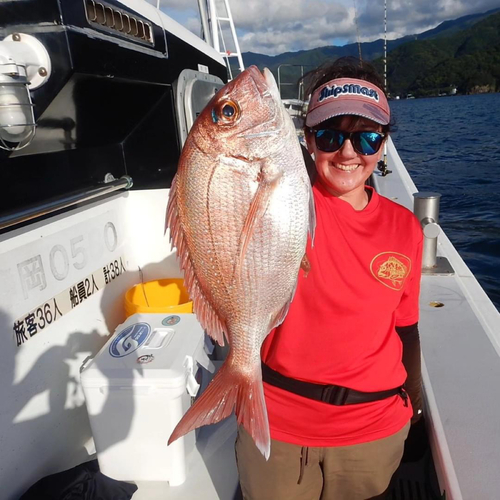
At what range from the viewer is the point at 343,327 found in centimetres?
146

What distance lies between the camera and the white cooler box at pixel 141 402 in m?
1.99

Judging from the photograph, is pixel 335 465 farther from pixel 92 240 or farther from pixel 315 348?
pixel 92 240

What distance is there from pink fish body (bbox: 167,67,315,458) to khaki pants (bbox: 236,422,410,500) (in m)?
0.34

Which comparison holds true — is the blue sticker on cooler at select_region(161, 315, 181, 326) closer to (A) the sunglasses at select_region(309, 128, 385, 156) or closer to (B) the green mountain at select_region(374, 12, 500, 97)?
(A) the sunglasses at select_region(309, 128, 385, 156)

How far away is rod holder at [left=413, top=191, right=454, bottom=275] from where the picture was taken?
2.90 metres

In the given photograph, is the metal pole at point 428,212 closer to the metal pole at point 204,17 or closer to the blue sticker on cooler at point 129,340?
the blue sticker on cooler at point 129,340

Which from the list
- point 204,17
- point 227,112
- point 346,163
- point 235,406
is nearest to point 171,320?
point 235,406

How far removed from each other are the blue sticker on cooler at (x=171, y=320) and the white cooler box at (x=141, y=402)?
0.56ft

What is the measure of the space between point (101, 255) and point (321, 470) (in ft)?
6.33

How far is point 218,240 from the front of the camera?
121 centimetres

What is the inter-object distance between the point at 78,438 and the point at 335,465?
158 cm

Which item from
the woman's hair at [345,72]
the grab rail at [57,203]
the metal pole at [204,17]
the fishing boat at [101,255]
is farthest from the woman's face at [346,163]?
the metal pole at [204,17]

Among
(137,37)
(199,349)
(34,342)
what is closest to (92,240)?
(34,342)

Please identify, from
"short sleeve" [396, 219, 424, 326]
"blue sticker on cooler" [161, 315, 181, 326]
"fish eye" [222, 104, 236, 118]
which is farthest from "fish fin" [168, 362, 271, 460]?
"blue sticker on cooler" [161, 315, 181, 326]
